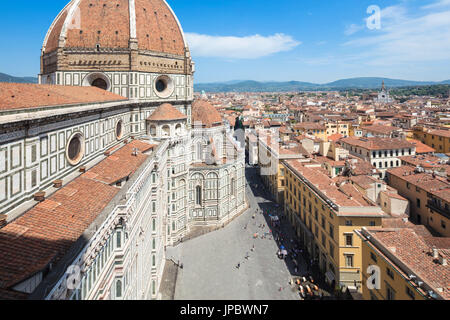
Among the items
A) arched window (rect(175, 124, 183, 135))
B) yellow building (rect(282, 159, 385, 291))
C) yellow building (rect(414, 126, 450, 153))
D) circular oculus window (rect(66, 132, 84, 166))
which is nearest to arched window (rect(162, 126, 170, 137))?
arched window (rect(175, 124, 183, 135))

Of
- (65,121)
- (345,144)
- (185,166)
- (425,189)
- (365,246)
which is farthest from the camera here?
(345,144)

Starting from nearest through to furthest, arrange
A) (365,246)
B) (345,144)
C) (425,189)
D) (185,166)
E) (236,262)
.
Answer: (365,246) < (236,262) < (425,189) < (185,166) < (345,144)

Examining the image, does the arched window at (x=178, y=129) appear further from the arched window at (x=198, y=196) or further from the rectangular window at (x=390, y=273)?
the rectangular window at (x=390, y=273)

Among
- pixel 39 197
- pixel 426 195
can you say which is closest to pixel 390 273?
pixel 39 197

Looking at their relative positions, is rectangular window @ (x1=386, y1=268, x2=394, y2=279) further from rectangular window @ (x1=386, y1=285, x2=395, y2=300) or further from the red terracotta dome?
the red terracotta dome

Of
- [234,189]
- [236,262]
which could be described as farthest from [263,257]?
[234,189]
